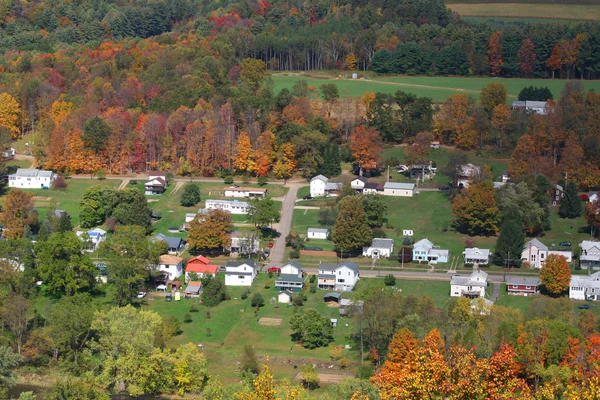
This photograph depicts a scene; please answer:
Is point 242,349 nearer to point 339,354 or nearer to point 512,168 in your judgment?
point 339,354

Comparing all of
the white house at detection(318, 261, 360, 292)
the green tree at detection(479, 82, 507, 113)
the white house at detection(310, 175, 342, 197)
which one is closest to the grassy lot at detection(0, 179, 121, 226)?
the white house at detection(310, 175, 342, 197)

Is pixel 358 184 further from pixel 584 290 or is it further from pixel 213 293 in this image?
pixel 584 290

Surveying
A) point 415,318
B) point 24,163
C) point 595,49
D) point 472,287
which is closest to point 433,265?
point 472,287

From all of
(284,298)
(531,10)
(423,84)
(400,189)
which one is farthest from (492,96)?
(531,10)

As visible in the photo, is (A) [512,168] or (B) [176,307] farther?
(A) [512,168]

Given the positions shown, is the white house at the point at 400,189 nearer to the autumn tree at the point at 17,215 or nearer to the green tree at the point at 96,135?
the green tree at the point at 96,135

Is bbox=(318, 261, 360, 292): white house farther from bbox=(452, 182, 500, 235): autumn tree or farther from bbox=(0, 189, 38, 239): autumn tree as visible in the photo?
bbox=(0, 189, 38, 239): autumn tree
